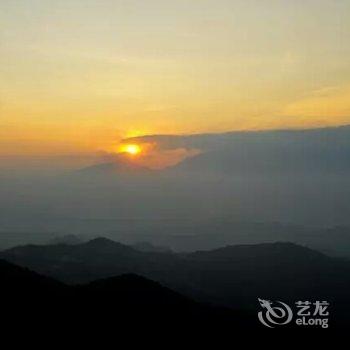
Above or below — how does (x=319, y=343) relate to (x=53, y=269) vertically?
below

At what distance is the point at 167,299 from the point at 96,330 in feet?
67.0

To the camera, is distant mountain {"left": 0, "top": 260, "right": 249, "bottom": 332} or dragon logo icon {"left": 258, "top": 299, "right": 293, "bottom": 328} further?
dragon logo icon {"left": 258, "top": 299, "right": 293, "bottom": 328}

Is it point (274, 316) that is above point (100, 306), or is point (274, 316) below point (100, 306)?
below

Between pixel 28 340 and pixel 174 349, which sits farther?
pixel 174 349

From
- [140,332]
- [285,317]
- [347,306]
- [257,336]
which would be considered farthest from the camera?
[347,306]

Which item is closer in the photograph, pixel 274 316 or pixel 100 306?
pixel 100 306

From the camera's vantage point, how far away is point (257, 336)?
276ft

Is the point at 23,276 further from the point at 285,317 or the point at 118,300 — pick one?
the point at 285,317

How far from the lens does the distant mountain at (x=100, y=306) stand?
239ft

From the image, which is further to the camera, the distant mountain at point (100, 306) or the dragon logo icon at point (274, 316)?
the dragon logo icon at point (274, 316)

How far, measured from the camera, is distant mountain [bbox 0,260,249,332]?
72875 mm

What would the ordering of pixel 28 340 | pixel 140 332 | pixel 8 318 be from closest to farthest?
1. pixel 28 340
2. pixel 8 318
3. pixel 140 332

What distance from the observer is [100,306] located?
262 ft

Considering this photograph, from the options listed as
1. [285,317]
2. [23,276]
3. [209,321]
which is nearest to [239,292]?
[285,317]
